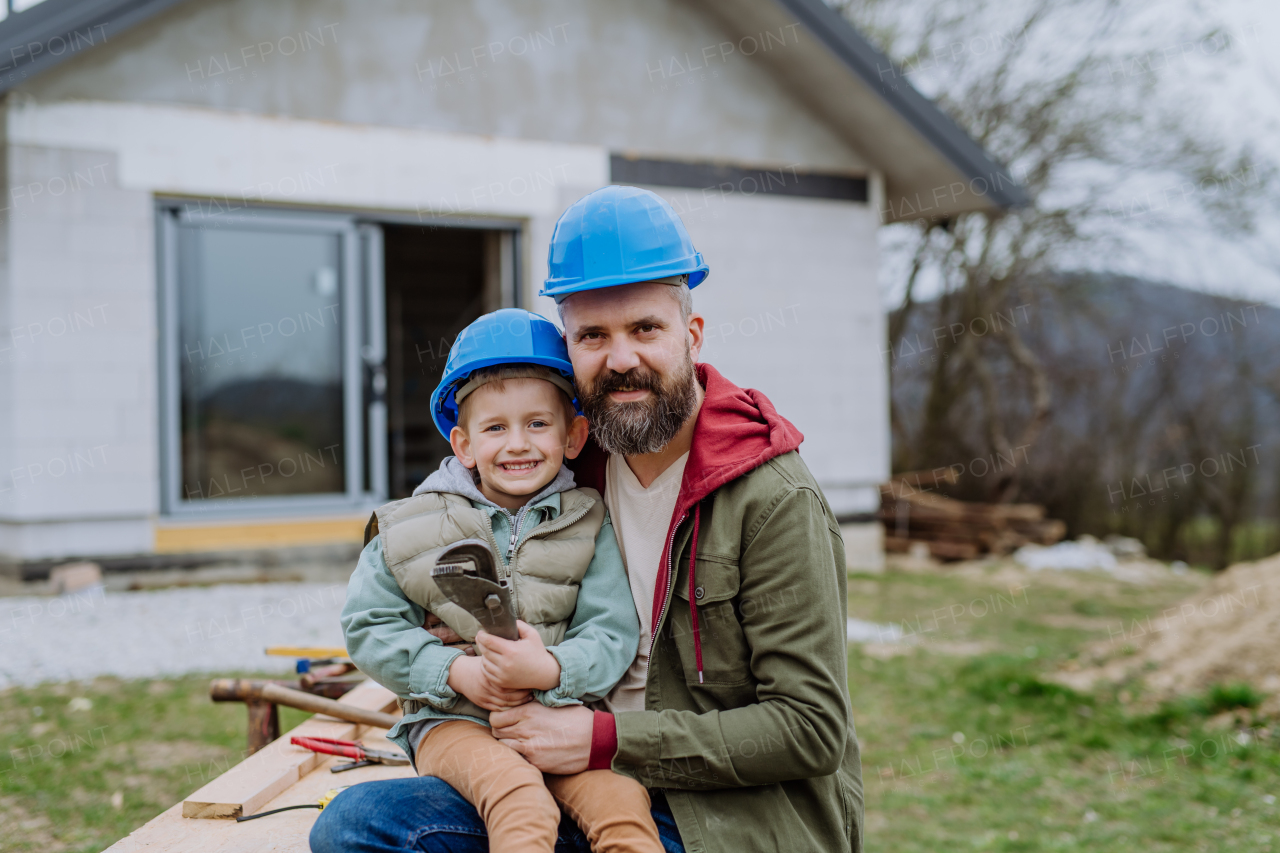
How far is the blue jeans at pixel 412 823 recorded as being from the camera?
185 cm

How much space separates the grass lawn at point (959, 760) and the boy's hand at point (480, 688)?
7.80 feet

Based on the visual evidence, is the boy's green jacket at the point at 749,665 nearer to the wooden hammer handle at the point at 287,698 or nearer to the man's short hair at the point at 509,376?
the man's short hair at the point at 509,376

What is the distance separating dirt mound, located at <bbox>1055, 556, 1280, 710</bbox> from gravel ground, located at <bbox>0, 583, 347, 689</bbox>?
16.0ft

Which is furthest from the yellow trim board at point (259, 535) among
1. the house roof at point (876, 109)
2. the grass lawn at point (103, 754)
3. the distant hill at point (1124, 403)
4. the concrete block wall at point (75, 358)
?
the distant hill at point (1124, 403)

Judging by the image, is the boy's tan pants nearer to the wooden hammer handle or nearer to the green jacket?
the green jacket

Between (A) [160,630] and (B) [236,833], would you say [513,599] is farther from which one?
(A) [160,630]

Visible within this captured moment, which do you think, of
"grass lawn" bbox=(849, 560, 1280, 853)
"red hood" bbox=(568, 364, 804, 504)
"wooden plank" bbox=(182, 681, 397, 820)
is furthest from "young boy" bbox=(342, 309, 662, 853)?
"grass lawn" bbox=(849, 560, 1280, 853)

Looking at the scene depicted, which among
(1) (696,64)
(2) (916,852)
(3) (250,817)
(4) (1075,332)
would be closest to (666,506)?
(3) (250,817)

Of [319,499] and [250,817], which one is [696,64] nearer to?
[319,499]

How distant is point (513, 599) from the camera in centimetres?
207

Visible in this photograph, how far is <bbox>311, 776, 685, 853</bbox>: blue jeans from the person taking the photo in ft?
6.06

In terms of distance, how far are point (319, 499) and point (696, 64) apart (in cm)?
558

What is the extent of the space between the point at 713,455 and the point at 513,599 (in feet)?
1.77

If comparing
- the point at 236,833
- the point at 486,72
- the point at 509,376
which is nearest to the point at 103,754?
the point at 236,833
